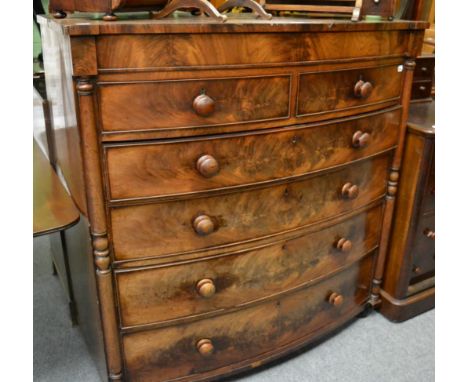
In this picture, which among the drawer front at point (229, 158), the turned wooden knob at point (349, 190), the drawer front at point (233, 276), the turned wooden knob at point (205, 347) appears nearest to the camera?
the drawer front at point (229, 158)

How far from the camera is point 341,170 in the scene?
1415 mm

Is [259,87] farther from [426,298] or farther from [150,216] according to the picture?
[426,298]

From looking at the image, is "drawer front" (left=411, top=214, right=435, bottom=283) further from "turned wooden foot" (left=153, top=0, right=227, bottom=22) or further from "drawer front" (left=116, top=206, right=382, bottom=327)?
"turned wooden foot" (left=153, top=0, right=227, bottom=22)

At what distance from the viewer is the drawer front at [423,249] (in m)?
A: 1.72

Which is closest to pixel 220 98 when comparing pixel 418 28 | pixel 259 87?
pixel 259 87

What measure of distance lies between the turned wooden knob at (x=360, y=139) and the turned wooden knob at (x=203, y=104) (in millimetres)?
534

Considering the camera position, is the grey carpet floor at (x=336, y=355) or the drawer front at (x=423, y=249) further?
the drawer front at (x=423, y=249)

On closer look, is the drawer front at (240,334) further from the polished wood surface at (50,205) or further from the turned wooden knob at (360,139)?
the turned wooden knob at (360,139)

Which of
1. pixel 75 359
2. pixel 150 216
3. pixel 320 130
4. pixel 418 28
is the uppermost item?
pixel 418 28

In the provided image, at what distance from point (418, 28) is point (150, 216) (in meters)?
1.01

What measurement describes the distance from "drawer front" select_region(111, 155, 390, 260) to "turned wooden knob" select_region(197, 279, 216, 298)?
10 cm

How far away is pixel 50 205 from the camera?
1.34m

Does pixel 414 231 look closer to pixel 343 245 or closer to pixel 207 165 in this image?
pixel 343 245

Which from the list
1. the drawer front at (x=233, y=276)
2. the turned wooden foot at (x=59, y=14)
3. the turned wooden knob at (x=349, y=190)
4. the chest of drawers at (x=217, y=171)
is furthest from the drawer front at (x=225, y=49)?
the drawer front at (x=233, y=276)
